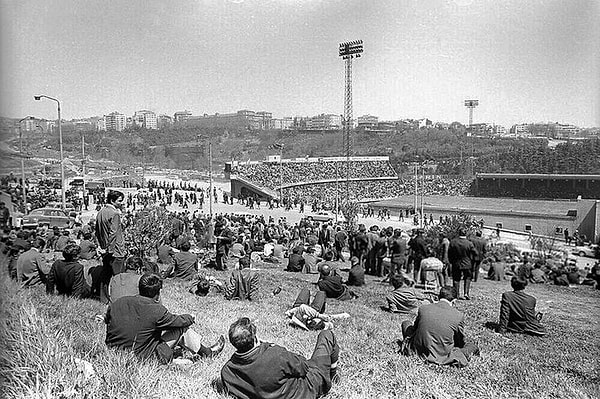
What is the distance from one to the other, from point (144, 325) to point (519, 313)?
4635 millimetres

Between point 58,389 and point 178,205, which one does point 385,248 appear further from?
point 178,205

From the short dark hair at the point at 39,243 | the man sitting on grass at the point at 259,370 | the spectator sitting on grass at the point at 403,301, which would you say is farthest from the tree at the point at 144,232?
the man sitting on grass at the point at 259,370

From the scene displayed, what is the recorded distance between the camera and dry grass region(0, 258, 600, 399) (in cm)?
386

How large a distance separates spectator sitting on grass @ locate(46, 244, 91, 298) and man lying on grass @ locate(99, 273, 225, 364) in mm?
2691

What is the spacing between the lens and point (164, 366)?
14.8 feet

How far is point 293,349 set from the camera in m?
5.68

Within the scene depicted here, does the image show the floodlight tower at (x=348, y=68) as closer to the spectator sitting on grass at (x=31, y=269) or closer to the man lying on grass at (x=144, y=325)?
the spectator sitting on grass at (x=31, y=269)

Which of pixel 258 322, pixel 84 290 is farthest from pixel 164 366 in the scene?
pixel 84 290

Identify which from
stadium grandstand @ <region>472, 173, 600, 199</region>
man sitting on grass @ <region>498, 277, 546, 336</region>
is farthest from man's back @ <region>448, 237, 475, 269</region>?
stadium grandstand @ <region>472, 173, 600, 199</region>

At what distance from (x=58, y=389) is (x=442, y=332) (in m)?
3.46

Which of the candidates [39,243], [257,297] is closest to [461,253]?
[257,297]

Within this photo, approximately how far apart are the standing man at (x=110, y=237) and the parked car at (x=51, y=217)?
14.6 metres

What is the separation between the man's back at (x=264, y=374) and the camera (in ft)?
12.4

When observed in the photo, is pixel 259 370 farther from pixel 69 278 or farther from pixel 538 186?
pixel 538 186
